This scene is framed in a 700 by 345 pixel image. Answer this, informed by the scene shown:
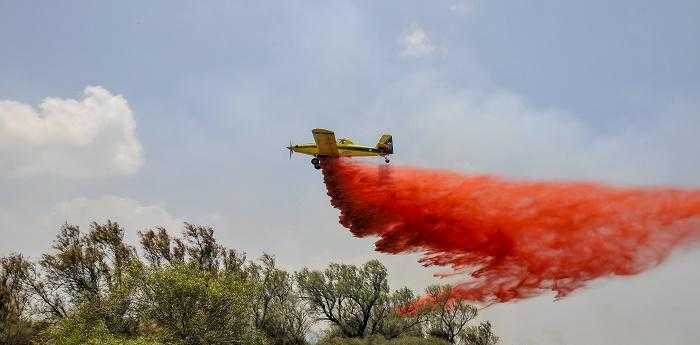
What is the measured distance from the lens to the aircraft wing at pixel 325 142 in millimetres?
40688

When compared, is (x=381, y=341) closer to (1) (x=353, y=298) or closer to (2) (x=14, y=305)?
(1) (x=353, y=298)

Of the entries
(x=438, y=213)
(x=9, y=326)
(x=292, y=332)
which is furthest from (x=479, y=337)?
(x=9, y=326)

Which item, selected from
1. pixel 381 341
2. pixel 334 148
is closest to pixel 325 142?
pixel 334 148

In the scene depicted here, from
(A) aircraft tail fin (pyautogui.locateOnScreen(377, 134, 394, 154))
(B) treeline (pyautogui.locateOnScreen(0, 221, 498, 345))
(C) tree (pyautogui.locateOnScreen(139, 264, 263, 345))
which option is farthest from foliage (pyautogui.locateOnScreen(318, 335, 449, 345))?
(A) aircraft tail fin (pyautogui.locateOnScreen(377, 134, 394, 154))

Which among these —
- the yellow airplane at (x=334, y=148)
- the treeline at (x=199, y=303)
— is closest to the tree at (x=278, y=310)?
the treeline at (x=199, y=303)

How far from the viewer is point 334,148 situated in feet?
137

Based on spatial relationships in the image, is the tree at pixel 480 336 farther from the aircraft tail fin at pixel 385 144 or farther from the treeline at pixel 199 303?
the aircraft tail fin at pixel 385 144

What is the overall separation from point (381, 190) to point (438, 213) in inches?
174

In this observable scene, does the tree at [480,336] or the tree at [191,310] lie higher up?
the tree at [191,310]

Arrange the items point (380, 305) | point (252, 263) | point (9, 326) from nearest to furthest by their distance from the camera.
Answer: point (9, 326) < point (252, 263) < point (380, 305)

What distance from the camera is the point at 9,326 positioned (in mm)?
Result: 57781

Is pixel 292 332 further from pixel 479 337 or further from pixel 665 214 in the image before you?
pixel 665 214

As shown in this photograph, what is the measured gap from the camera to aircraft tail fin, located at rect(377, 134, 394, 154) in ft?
142

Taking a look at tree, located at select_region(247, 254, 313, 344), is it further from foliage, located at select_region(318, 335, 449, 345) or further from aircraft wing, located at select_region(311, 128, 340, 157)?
aircraft wing, located at select_region(311, 128, 340, 157)
